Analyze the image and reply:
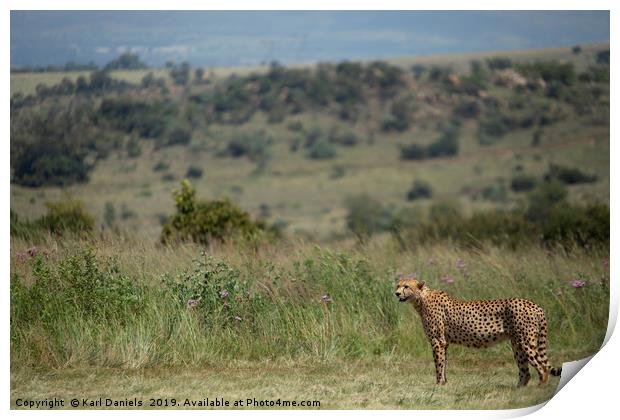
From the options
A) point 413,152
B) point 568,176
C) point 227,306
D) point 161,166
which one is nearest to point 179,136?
point 161,166

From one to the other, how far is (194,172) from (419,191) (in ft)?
37.3

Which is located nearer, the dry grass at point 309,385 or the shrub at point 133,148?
the dry grass at point 309,385

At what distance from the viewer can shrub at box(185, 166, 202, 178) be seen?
4647cm

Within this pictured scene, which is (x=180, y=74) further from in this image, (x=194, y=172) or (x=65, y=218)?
(x=65, y=218)

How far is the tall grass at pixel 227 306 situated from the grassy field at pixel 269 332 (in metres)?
0.01

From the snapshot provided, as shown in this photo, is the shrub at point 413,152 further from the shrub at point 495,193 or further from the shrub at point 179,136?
the shrub at point 179,136

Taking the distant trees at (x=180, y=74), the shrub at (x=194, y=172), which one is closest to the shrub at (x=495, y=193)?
the shrub at (x=194, y=172)

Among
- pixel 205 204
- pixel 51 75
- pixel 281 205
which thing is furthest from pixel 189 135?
pixel 51 75

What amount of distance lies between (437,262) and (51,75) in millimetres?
5070

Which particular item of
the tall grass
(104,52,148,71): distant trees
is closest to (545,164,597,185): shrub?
(104,52,148,71): distant trees

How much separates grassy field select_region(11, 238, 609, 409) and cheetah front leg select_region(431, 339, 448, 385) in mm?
114

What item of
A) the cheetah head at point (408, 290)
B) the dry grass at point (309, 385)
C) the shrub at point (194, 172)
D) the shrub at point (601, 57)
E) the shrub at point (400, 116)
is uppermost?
the shrub at point (400, 116)

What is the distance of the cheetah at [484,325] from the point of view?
7.13m
